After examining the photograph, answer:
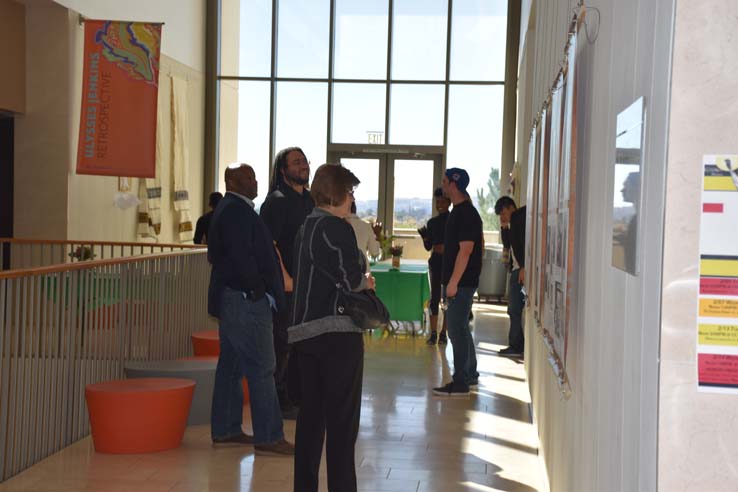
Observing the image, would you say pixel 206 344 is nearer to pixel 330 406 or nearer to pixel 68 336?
pixel 68 336

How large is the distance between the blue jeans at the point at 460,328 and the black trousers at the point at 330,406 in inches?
129

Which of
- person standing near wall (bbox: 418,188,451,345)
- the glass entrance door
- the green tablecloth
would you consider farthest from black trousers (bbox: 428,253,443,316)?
the glass entrance door

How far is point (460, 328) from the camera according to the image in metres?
7.08

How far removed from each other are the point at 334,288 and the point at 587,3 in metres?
1.47

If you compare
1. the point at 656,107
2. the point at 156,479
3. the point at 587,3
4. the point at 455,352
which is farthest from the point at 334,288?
the point at 455,352

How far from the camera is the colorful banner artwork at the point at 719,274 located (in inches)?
60.4

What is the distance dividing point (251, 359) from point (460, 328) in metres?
2.33

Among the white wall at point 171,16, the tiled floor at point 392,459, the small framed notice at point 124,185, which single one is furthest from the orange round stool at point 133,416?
the small framed notice at point 124,185

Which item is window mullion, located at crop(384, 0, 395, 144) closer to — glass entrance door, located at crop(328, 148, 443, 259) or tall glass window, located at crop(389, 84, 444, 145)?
tall glass window, located at crop(389, 84, 444, 145)

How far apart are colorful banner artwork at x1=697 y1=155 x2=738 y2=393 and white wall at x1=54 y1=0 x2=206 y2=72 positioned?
10683 millimetres

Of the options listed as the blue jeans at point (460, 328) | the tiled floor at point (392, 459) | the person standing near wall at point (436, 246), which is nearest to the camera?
the tiled floor at point (392, 459)

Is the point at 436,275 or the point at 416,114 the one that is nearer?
the point at 436,275

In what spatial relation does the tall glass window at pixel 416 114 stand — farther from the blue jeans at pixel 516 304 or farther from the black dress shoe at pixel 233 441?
the black dress shoe at pixel 233 441

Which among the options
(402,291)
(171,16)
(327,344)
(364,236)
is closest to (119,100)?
(364,236)
